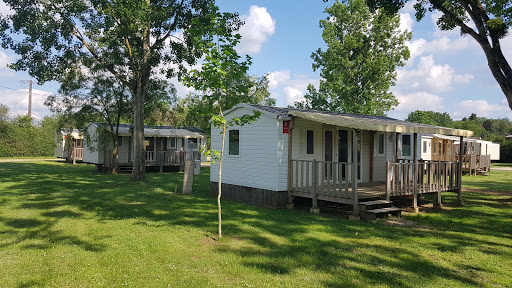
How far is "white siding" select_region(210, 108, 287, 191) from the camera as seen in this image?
10336 millimetres

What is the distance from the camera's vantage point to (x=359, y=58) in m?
31.0

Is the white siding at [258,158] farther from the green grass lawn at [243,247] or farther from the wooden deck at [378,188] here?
the green grass lawn at [243,247]

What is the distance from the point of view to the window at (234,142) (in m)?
11.9

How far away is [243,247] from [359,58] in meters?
28.1

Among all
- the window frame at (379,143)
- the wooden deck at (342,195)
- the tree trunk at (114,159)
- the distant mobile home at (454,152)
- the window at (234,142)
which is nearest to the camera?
the wooden deck at (342,195)

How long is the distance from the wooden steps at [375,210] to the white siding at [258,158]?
248 centimetres

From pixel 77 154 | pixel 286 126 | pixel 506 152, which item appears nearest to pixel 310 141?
pixel 286 126

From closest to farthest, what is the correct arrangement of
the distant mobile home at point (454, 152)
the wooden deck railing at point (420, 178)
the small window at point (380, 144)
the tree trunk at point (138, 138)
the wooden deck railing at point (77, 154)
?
the wooden deck railing at point (420, 178), the small window at point (380, 144), the tree trunk at point (138, 138), the distant mobile home at point (454, 152), the wooden deck railing at point (77, 154)

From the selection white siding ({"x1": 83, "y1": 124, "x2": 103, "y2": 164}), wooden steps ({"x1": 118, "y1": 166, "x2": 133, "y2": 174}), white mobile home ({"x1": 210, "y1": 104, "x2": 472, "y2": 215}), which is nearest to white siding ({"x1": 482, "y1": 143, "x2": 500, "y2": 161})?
white mobile home ({"x1": 210, "y1": 104, "x2": 472, "y2": 215})

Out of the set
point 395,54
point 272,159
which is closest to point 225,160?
point 272,159

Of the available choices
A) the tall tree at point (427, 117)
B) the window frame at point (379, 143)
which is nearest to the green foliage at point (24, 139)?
the window frame at point (379, 143)

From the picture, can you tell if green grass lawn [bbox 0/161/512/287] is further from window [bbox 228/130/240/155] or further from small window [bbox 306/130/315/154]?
small window [bbox 306/130/315/154]

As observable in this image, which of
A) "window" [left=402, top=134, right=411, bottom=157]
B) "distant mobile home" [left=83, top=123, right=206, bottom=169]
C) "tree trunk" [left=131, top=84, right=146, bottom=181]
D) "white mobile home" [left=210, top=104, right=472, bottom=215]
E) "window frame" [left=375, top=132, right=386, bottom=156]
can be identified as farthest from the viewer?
"distant mobile home" [left=83, top=123, right=206, bottom=169]

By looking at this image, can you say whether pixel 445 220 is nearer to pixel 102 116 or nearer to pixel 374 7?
pixel 374 7
